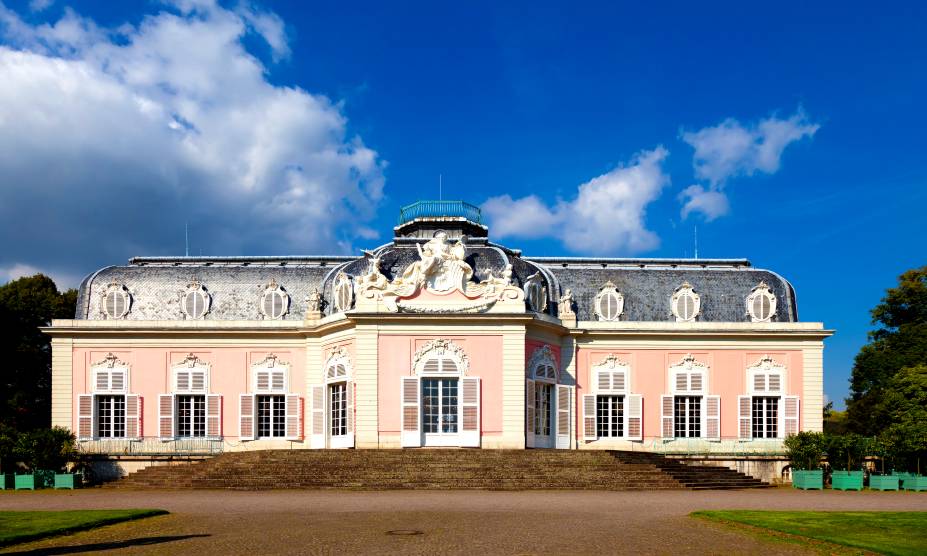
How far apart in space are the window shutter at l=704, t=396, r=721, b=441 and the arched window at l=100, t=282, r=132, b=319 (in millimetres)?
24513

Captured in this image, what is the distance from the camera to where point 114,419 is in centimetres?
4069

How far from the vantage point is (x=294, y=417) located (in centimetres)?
4028

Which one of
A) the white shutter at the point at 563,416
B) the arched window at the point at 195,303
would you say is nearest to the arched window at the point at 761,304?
the white shutter at the point at 563,416

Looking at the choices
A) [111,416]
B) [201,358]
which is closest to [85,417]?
[111,416]

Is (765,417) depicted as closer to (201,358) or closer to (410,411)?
(410,411)

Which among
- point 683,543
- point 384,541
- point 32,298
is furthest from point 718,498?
point 32,298

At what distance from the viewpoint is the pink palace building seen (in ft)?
128

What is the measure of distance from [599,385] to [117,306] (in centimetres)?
2050

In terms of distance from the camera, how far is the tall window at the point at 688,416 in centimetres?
4033

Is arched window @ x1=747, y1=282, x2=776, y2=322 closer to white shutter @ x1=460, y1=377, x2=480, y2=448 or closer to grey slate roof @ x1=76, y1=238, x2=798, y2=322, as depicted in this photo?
grey slate roof @ x1=76, y1=238, x2=798, y2=322

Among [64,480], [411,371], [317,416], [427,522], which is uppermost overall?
[411,371]

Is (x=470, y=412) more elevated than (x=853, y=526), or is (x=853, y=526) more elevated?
(x=470, y=412)

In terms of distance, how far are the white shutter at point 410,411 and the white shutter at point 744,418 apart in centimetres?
1371

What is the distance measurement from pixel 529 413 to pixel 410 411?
4.60 meters
